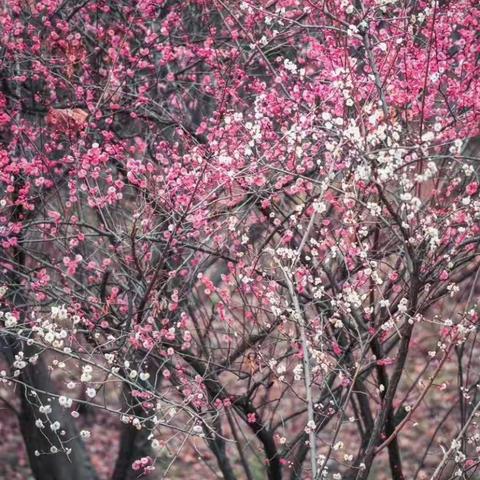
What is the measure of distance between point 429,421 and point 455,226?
8.24 meters

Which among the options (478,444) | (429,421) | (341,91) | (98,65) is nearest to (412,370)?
(429,421)

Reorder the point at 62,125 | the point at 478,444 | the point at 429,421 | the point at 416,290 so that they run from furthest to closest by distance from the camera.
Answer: the point at 429,421 < the point at 62,125 < the point at 478,444 < the point at 416,290

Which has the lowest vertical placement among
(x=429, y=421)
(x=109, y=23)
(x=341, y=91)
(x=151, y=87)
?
(x=341, y=91)

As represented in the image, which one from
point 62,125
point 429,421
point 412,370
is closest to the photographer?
point 62,125

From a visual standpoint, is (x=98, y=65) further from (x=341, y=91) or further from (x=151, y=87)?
(x=341, y=91)

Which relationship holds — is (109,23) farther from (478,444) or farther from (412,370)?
(412,370)

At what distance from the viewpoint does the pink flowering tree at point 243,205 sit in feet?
18.1

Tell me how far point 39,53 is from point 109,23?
1.14m

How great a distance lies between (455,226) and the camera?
6086mm

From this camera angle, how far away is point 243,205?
6.40 meters

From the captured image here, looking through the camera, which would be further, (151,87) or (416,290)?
(151,87)

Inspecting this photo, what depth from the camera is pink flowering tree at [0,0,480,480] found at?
552 cm

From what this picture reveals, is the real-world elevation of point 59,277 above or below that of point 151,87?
below

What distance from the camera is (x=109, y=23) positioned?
8.33 m
